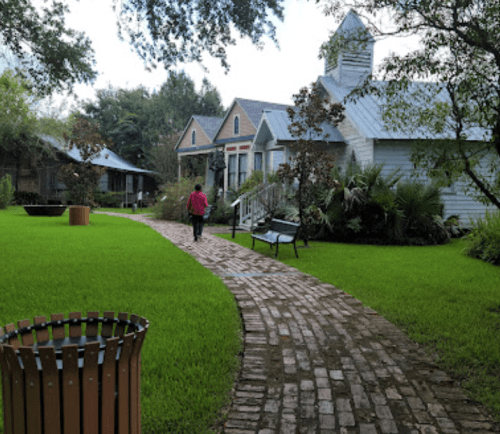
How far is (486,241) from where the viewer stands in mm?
10672

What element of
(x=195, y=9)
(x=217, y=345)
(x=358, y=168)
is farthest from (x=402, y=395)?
(x=358, y=168)

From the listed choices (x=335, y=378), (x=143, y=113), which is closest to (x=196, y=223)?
(x=335, y=378)

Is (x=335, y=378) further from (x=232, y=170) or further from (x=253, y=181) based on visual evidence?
(x=232, y=170)

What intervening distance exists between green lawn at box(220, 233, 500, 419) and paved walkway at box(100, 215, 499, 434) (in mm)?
228

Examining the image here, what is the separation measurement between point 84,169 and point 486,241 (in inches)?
669

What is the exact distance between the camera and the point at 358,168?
14.7 meters

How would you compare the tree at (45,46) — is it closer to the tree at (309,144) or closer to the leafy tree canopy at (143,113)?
the tree at (309,144)

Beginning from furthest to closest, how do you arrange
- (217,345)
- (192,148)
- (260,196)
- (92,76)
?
(192,148), (260,196), (92,76), (217,345)

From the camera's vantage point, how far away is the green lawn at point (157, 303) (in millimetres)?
3312

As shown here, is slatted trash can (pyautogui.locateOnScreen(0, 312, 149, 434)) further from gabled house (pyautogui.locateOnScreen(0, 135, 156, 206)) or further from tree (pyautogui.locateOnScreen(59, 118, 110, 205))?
gabled house (pyautogui.locateOnScreen(0, 135, 156, 206))

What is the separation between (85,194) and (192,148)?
12.6 m

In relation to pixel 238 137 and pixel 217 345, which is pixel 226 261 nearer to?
pixel 217 345

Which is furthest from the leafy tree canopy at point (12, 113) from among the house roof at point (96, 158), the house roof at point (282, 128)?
the house roof at point (282, 128)

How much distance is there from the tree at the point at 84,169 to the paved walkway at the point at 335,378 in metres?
16.4
